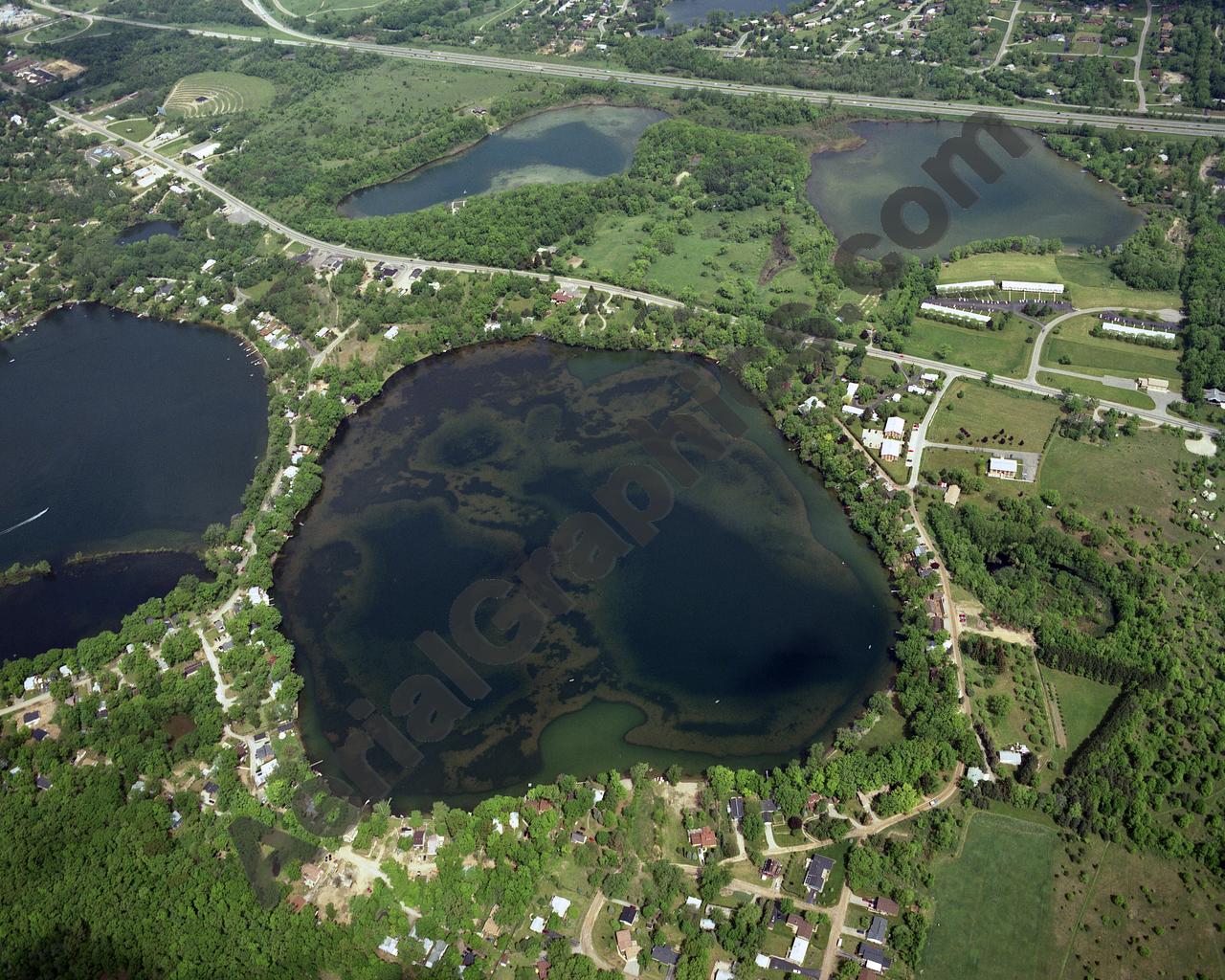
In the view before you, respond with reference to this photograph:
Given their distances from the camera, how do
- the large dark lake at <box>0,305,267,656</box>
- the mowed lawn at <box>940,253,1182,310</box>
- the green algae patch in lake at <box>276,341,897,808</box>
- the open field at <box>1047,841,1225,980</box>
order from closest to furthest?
1. the open field at <box>1047,841,1225,980</box>
2. the green algae patch in lake at <box>276,341,897,808</box>
3. the large dark lake at <box>0,305,267,656</box>
4. the mowed lawn at <box>940,253,1182,310</box>

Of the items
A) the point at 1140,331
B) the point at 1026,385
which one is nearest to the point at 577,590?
the point at 1026,385

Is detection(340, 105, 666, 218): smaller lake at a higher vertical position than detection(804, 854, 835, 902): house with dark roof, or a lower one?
higher

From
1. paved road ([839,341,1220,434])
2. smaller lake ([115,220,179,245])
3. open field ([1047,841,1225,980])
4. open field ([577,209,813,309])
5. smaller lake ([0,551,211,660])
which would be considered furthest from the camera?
smaller lake ([115,220,179,245])

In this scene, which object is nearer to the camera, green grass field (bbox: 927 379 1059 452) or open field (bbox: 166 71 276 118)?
green grass field (bbox: 927 379 1059 452)

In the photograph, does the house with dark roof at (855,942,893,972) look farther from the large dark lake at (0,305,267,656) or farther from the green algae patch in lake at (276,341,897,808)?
the large dark lake at (0,305,267,656)

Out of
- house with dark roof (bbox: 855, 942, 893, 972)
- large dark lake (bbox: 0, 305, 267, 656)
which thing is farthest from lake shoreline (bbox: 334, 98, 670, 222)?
house with dark roof (bbox: 855, 942, 893, 972)

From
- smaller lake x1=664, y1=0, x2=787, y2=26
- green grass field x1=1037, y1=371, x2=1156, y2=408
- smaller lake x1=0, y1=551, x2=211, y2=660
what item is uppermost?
smaller lake x1=664, y1=0, x2=787, y2=26
